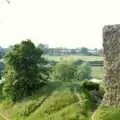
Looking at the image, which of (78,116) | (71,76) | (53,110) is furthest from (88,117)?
(71,76)

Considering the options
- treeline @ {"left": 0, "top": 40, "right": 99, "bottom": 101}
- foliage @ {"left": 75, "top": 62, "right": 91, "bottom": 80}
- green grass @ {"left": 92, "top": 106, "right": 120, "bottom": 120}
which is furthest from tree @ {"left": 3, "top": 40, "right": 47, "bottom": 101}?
foliage @ {"left": 75, "top": 62, "right": 91, "bottom": 80}

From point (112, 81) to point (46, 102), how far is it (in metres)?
9.33

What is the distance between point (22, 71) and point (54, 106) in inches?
199

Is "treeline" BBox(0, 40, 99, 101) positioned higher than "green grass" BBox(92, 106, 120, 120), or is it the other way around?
"treeline" BBox(0, 40, 99, 101)

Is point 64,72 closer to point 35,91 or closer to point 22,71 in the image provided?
point 35,91

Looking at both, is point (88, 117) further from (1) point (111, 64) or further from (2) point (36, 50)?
(2) point (36, 50)

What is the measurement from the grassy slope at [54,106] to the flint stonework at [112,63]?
12.9 ft

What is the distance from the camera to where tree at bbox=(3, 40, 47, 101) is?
3547 centimetres

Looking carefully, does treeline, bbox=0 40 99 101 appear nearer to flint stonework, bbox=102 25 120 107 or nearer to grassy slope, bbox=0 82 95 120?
grassy slope, bbox=0 82 95 120

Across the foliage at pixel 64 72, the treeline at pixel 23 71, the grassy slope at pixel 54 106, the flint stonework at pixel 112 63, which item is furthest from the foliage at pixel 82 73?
the flint stonework at pixel 112 63

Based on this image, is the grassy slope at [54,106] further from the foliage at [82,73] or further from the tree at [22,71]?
the foliage at [82,73]

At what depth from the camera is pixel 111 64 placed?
958 inches

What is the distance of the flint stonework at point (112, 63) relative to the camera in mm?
24000

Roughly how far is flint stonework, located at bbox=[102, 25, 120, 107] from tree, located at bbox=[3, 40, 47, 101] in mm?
11897
